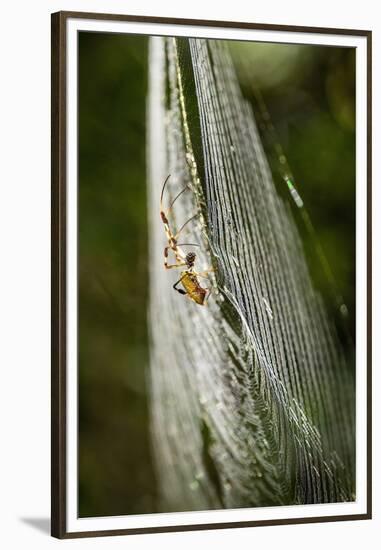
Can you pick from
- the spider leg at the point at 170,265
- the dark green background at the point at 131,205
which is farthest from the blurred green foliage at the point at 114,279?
the spider leg at the point at 170,265

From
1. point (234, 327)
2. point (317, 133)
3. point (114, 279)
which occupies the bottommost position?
point (234, 327)

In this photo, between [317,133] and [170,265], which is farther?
[317,133]

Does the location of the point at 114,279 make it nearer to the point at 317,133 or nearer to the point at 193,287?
the point at 193,287

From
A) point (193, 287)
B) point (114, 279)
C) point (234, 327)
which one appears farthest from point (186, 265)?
point (114, 279)

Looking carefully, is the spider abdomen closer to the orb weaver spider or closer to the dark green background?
the orb weaver spider

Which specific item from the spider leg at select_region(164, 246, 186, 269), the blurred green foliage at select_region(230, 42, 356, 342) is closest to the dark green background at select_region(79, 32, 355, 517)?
the blurred green foliage at select_region(230, 42, 356, 342)

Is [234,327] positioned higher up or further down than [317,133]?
further down

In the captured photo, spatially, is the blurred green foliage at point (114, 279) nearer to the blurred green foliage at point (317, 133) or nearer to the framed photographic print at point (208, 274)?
the framed photographic print at point (208, 274)
